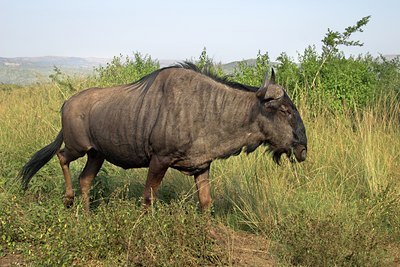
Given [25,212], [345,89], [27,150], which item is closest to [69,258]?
[25,212]

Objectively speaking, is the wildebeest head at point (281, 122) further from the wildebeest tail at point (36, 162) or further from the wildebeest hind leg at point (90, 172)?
the wildebeest tail at point (36, 162)

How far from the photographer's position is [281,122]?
4.82 metres

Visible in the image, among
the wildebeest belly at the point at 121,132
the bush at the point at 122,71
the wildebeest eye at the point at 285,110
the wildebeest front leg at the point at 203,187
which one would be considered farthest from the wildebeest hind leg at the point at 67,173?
the bush at the point at 122,71

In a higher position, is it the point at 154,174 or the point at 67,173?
the point at 154,174

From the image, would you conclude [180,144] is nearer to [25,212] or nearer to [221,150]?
[221,150]

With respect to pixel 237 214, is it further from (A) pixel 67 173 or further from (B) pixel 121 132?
(A) pixel 67 173

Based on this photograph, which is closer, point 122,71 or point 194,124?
point 194,124

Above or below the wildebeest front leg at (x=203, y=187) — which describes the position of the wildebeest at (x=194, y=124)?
above

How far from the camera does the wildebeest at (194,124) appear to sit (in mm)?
4793

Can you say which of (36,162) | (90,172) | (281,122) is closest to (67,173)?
(90,172)

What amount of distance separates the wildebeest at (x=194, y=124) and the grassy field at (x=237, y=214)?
0.37m

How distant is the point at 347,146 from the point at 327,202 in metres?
1.75

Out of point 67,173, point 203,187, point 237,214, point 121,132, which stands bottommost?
point 237,214

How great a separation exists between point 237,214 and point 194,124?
141 centimetres
